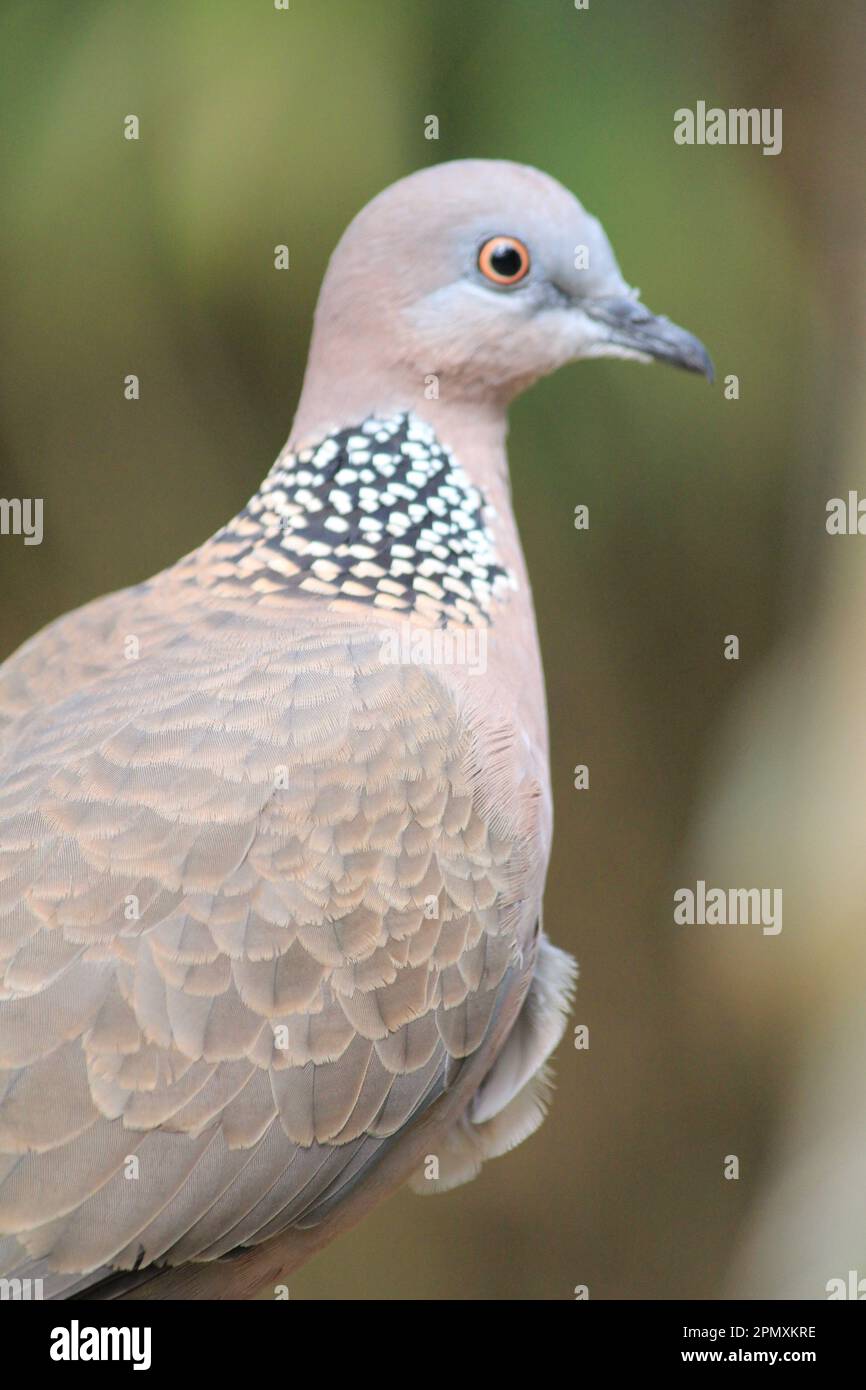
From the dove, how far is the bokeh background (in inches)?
53.0

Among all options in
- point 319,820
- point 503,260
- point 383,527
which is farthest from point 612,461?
point 319,820

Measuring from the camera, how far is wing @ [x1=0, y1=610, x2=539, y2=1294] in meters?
2.08

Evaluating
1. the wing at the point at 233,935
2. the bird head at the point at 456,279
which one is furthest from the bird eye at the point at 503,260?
the wing at the point at 233,935

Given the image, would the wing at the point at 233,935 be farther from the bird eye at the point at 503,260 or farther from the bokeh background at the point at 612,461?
the bokeh background at the point at 612,461

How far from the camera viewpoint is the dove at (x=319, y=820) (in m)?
2.11

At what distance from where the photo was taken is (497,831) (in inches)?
94.8

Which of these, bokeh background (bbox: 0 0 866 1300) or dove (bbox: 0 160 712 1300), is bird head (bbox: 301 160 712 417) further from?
bokeh background (bbox: 0 0 866 1300)

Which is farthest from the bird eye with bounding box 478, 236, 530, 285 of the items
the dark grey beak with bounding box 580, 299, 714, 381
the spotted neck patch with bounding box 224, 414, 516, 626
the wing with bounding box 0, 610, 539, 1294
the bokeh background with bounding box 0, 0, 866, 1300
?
the bokeh background with bounding box 0, 0, 866, 1300

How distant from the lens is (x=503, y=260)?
106 inches

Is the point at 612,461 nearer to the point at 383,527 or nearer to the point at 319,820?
the point at 383,527

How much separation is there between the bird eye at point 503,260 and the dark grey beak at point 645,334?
0.53 feet

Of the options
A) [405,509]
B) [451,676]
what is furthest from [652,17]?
[451,676]

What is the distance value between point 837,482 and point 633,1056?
6.80 ft

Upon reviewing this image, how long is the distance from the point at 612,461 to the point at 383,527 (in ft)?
6.29
